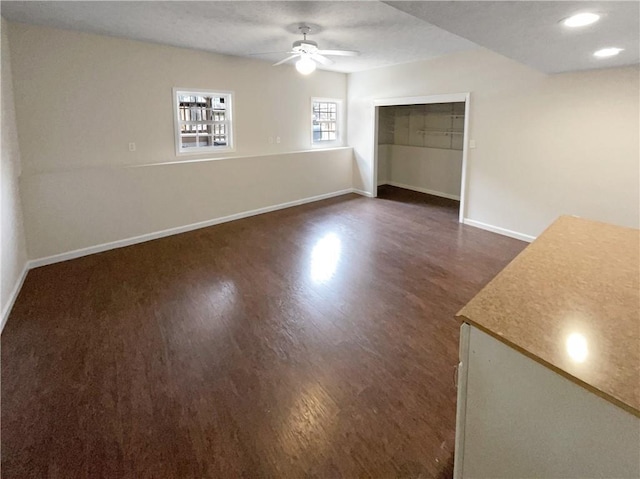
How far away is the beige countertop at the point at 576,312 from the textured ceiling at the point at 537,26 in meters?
1.28

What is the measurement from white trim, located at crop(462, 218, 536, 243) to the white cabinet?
14.2ft

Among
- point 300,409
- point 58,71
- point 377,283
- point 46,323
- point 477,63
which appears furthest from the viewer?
point 477,63

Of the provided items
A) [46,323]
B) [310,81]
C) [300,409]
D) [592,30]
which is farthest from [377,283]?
[310,81]

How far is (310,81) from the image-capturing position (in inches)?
267

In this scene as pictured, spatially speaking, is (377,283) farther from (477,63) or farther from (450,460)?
(477,63)

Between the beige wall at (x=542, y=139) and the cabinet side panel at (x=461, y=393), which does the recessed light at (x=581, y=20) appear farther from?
the beige wall at (x=542, y=139)

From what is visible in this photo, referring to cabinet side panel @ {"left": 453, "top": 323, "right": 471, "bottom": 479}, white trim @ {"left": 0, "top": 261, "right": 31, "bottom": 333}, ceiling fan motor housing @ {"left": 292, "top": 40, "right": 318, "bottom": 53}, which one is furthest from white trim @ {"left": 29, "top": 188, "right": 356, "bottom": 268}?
cabinet side panel @ {"left": 453, "top": 323, "right": 471, "bottom": 479}

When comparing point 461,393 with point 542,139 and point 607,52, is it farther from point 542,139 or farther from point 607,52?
point 542,139

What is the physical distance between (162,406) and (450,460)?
156cm

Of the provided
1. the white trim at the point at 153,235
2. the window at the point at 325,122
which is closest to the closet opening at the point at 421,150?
the window at the point at 325,122

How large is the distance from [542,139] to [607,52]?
5.10 feet

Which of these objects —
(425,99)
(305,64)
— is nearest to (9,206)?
(305,64)

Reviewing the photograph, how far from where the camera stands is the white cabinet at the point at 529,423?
0.91 meters

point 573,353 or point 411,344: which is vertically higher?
point 573,353
